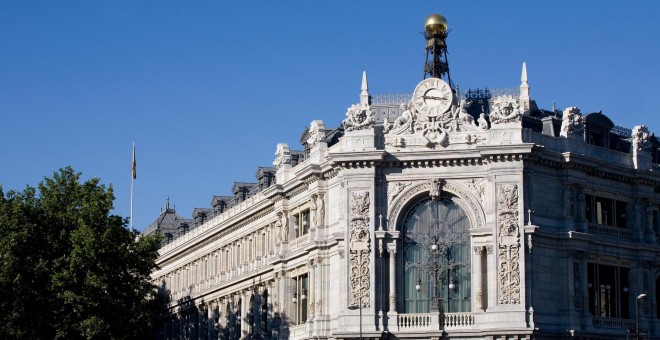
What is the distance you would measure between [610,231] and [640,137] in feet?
23.5

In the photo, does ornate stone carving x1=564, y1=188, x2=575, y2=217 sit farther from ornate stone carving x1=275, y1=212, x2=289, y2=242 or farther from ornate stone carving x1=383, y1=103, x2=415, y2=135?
ornate stone carving x1=275, y1=212, x2=289, y2=242

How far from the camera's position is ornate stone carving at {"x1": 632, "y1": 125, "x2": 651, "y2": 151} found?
96.5m

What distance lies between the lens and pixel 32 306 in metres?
98.4

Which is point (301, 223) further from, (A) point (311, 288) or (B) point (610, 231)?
(B) point (610, 231)

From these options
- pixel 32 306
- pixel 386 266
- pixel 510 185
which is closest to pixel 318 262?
pixel 386 266

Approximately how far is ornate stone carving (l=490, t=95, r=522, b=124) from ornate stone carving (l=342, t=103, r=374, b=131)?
779 centimetres

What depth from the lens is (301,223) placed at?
101 meters

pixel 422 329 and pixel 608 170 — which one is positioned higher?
→ pixel 608 170

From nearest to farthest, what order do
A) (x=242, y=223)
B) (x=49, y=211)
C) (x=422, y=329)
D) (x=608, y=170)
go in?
(x=422, y=329) → (x=608, y=170) → (x=49, y=211) → (x=242, y=223)

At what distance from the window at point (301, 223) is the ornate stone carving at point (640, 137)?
22.9 metres

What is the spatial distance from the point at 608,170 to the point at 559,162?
503 centimetres

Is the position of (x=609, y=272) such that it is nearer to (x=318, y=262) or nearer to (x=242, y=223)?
(x=318, y=262)

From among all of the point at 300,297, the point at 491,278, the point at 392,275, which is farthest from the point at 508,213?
the point at 300,297

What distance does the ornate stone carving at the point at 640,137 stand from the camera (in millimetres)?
96500
